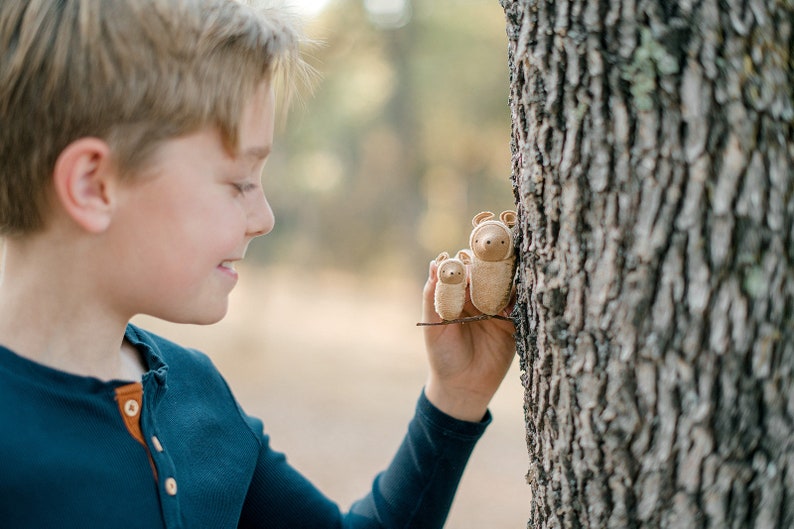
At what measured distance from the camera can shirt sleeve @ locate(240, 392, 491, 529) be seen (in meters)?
1.60

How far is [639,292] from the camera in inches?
42.9

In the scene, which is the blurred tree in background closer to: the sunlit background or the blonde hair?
the sunlit background

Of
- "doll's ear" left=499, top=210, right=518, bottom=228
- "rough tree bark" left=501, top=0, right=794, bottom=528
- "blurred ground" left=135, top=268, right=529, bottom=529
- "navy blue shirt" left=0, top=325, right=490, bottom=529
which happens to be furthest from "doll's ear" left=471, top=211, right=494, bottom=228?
"blurred ground" left=135, top=268, right=529, bottom=529

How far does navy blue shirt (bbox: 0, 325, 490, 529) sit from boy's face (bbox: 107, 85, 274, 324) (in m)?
0.18

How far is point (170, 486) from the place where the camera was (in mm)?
1289

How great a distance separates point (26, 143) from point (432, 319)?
0.77 m

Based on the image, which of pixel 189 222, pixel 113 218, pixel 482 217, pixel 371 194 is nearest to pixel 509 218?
pixel 482 217

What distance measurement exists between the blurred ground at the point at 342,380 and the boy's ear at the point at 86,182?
537 cm

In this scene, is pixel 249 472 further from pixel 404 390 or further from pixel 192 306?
pixel 404 390

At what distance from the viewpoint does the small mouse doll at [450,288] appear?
55.3 inches

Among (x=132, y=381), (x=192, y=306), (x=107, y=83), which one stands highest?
(x=107, y=83)

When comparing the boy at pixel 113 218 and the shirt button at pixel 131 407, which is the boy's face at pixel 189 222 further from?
the shirt button at pixel 131 407

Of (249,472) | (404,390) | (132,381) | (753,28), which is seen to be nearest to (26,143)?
(132,381)

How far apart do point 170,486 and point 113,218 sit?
1.45 ft
